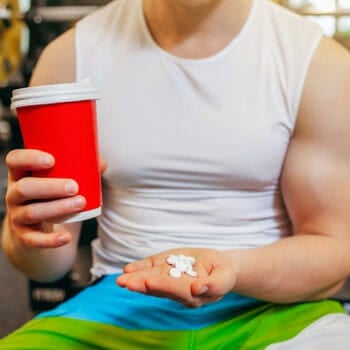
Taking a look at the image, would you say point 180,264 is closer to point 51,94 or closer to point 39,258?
point 51,94

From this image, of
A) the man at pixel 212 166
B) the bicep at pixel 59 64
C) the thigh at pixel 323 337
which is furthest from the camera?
the bicep at pixel 59 64

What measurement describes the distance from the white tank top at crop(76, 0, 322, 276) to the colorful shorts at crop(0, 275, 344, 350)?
9 cm

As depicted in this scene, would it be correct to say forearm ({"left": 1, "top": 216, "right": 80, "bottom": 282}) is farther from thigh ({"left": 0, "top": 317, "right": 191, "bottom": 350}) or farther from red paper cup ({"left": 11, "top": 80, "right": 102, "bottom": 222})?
red paper cup ({"left": 11, "top": 80, "right": 102, "bottom": 222})

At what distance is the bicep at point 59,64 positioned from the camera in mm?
945

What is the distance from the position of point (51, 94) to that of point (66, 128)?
40 millimetres

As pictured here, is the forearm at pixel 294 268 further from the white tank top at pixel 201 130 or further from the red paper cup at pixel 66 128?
the red paper cup at pixel 66 128

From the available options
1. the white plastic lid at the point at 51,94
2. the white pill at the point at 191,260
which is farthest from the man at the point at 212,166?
the white plastic lid at the point at 51,94

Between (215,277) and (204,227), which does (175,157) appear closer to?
(204,227)

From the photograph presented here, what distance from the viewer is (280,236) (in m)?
0.94

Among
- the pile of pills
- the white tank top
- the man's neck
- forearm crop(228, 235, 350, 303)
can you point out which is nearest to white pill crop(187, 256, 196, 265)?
the pile of pills

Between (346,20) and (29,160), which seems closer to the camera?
(29,160)

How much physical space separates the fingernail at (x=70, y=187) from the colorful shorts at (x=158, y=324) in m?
0.24

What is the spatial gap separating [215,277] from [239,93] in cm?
35

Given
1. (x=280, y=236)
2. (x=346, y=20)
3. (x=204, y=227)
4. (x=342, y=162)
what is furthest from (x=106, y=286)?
(x=346, y=20)
